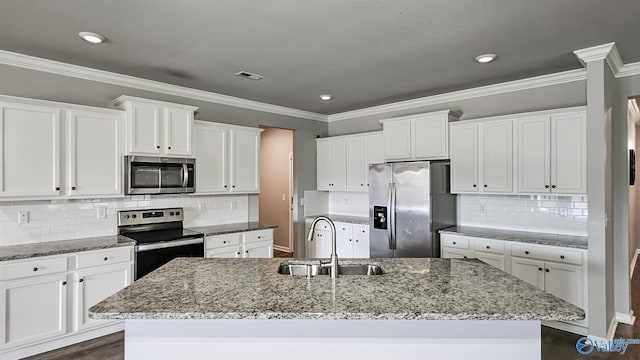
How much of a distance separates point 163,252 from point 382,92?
3.08 metres

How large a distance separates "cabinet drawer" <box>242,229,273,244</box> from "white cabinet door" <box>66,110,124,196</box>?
4.67 ft

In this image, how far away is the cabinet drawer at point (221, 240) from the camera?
3.81 m

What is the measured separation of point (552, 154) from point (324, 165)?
312cm

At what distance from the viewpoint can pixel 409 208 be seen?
4.14m

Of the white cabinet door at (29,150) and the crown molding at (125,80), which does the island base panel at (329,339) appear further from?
the crown molding at (125,80)

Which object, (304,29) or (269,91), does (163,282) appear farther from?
(269,91)

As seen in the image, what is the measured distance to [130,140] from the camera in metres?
3.40

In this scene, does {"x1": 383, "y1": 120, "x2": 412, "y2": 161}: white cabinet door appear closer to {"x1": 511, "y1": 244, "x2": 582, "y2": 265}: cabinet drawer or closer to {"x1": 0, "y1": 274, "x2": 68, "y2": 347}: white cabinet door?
{"x1": 511, "y1": 244, "x2": 582, "y2": 265}: cabinet drawer

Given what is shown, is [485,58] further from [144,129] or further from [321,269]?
[144,129]

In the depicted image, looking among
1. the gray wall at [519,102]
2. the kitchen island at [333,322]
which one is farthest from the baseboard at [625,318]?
the kitchen island at [333,322]

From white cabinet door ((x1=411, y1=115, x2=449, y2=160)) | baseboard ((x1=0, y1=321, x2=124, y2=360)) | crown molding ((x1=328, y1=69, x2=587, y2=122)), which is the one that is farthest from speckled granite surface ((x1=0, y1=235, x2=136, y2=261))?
crown molding ((x1=328, y1=69, x2=587, y2=122))

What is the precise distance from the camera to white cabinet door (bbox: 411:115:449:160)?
4180 mm

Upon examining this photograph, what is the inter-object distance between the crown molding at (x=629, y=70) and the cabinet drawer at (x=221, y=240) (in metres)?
4.22

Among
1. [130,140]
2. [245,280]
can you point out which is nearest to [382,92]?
[130,140]
